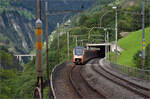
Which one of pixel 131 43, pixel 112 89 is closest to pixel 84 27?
pixel 112 89

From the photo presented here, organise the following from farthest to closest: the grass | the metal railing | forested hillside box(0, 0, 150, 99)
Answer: the grass, forested hillside box(0, 0, 150, 99), the metal railing

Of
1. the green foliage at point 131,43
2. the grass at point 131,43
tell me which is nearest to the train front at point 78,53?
the grass at point 131,43

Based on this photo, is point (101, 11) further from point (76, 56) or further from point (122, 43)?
point (122, 43)

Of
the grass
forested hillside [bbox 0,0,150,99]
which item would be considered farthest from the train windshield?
the grass

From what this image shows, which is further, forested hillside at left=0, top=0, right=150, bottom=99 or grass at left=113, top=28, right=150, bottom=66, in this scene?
grass at left=113, top=28, right=150, bottom=66

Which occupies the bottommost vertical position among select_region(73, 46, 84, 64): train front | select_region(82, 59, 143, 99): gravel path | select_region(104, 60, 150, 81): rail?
select_region(82, 59, 143, 99): gravel path

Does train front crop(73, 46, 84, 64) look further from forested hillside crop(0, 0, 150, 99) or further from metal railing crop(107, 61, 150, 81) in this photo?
metal railing crop(107, 61, 150, 81)

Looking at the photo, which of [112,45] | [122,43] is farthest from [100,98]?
[122,43]

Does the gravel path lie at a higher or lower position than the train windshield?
lower

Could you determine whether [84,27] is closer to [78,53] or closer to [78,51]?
[78,51]

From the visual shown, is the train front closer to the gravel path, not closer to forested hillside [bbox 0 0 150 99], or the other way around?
forested hillside [bbox 0 0 150 99]

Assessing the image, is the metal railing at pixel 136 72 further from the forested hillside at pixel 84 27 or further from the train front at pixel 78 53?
the train front at pixel 78 53

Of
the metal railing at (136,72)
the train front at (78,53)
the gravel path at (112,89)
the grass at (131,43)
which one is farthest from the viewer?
the grass at (131,43)

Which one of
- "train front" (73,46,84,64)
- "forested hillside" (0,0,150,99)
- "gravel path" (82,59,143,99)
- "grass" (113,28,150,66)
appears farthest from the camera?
"grass" (113,28,150,66)
